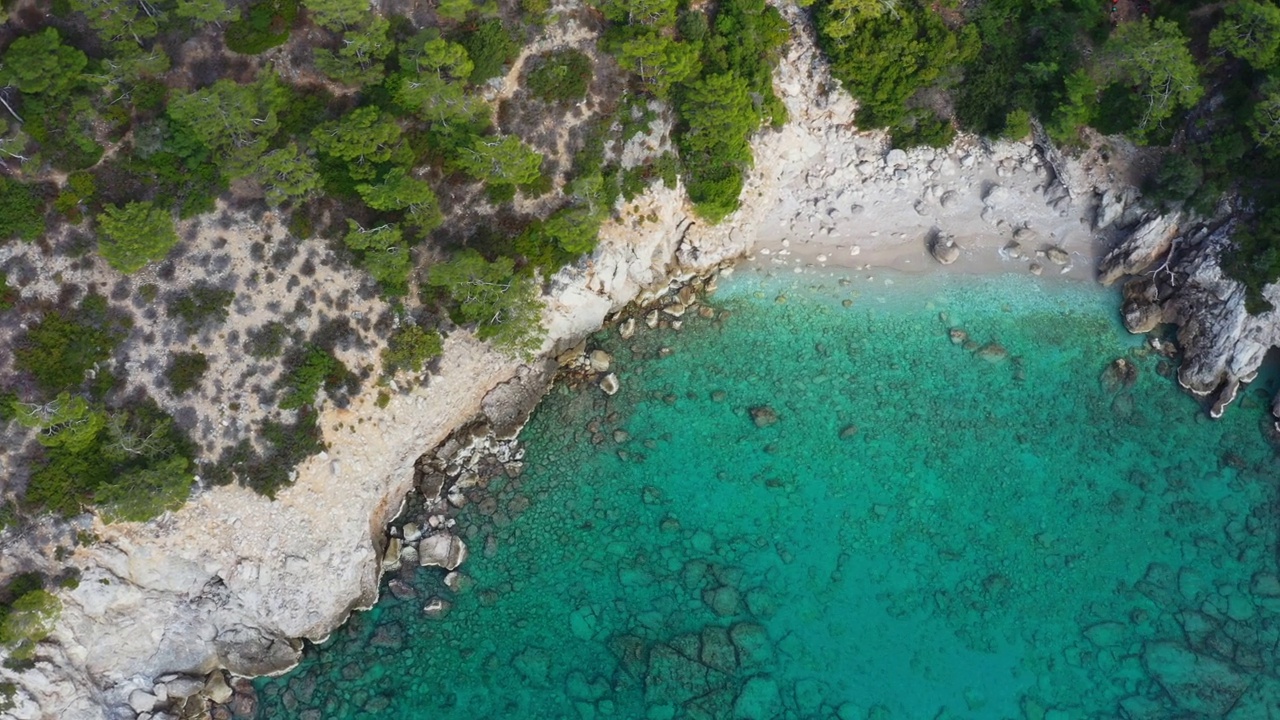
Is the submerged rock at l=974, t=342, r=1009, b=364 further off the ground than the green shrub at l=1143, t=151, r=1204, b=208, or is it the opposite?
the green shrub at l=1143, t=151, r=1204, b=208

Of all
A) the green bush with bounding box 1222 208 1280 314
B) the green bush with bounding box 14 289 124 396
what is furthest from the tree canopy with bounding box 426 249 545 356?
the green bush with bounding box 1222 208 1280 314

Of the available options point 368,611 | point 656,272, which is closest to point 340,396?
point 368,611

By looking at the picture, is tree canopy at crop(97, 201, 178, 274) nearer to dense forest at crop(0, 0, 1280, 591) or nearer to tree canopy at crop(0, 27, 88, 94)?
dense forest at crop(0, 0, 1280, 591)

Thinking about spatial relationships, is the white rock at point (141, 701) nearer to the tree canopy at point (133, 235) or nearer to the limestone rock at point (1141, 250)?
the tree canopy at point (133, 235)

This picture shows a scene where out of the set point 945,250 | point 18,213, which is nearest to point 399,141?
point 18,213

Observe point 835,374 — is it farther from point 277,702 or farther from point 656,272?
point 277,702

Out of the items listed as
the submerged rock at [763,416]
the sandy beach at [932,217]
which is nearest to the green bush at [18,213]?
the submerged rock at [763,416]

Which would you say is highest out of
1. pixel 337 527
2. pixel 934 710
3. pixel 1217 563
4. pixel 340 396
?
pixel 340 396
